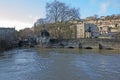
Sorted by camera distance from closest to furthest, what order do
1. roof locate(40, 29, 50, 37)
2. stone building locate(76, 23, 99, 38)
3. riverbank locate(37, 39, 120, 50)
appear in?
riverbank locate(37, 39, 120, 50) → roof locate(40, 29, 50, 37) → stone building locate(76, 23, 99, 38)

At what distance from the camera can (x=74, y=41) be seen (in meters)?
60.5

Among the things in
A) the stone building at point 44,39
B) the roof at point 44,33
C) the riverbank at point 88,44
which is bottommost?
the riverbank at point 88,44

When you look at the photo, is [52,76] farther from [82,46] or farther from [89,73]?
[82,46]

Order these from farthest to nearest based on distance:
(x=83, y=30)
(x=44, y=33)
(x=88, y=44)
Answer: (x=83, y=30)
(x=44, y=33)
(x=88, y=44)

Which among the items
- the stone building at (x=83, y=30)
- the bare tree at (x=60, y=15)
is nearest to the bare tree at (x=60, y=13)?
the bare tree at (x=60, y=15)

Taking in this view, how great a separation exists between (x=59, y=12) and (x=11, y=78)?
49.2 m

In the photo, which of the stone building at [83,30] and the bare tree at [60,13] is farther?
the stone building at [83,30]

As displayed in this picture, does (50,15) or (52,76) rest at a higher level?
(50,15)

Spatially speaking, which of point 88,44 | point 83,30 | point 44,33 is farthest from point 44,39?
point 83,30

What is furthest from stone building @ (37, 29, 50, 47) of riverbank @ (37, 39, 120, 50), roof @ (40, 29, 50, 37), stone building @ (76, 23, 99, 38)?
stone building @ (76, 23, 99, 38)

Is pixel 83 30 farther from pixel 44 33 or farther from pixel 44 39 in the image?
pixel 44 39

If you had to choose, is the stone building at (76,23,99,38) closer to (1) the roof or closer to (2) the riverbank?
(1) the roof

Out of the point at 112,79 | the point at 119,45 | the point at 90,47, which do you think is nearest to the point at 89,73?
the point at 112,79

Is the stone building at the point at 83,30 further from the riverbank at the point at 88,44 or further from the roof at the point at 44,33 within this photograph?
the riverbank at the point at 88,44
